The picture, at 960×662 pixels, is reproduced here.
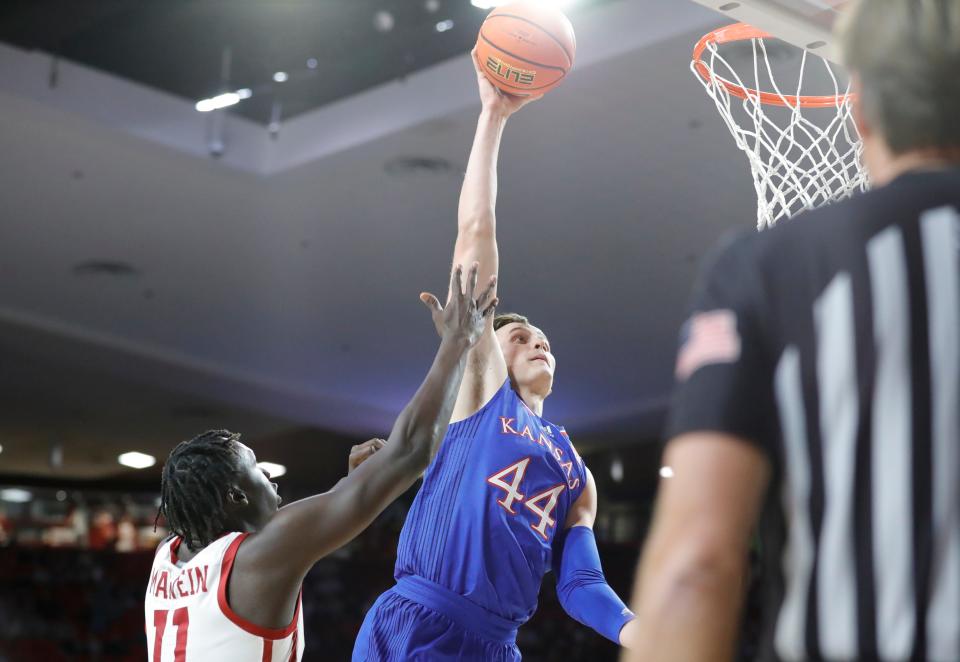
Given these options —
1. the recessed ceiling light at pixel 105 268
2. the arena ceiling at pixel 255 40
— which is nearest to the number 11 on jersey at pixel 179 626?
the arena ceiling at pixel 255 40

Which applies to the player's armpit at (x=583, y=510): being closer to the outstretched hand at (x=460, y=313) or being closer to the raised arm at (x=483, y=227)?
the raised arm at (x=483, y=227)

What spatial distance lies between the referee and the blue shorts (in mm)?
2132

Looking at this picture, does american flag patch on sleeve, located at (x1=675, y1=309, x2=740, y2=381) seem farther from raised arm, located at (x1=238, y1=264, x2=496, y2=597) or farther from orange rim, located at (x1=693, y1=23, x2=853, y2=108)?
orange rim, located at (x1=693, y1=23, x2=853, y2=108)

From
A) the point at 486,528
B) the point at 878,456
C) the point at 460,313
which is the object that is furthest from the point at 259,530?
the point at 878,456

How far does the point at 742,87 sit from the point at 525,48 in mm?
826

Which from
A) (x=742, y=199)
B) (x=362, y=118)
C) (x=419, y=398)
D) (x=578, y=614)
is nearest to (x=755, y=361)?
(x=419, y=398)

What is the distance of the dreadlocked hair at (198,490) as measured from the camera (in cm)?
271

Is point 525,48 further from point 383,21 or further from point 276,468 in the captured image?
point 276,468

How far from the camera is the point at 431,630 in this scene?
10.5ft

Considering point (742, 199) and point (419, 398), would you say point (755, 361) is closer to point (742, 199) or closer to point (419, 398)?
point (419, 398)

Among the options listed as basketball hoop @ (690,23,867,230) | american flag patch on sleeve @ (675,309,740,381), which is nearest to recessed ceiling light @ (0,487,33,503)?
basketball hoop @ (690,23,867,230)

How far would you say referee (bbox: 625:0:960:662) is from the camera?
3.44ft

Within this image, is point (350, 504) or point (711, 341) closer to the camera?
point (711, 341)

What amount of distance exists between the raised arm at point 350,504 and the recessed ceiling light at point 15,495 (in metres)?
17.0
